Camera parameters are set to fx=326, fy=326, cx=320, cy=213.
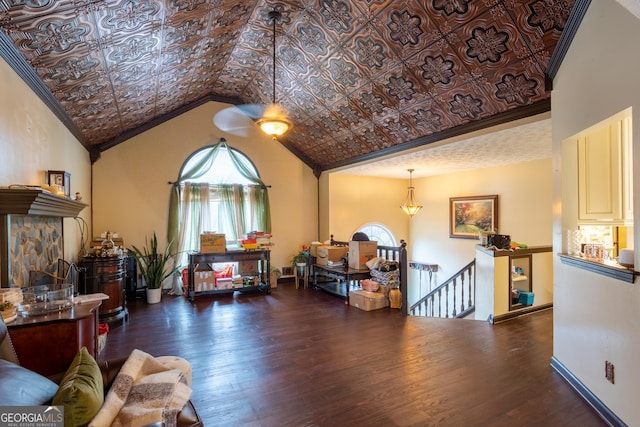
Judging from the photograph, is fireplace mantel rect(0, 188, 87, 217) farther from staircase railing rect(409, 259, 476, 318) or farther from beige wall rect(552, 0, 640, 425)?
staircase railing rect(409, 259, 476, 318)

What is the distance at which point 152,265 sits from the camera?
5.48 meters

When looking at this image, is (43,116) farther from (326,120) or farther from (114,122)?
(326,120)

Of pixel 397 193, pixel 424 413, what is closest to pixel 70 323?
pixel 424 413

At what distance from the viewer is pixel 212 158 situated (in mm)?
6500

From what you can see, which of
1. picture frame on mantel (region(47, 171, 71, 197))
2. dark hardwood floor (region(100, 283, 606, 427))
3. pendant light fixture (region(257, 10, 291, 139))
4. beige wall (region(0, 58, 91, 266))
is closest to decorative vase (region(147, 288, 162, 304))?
dark hardwood floor (region(100, 283, 606, 427))

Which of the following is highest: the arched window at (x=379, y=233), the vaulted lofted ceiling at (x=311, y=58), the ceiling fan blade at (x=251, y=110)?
the ceiling fan blade at (x=251, y=110)

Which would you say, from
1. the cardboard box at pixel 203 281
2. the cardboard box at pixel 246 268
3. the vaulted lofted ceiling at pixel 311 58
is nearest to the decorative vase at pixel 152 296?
the cardboard box at pixel 203 281

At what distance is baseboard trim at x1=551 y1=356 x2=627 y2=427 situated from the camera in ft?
7.36

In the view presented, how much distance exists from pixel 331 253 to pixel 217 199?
99.9 inches

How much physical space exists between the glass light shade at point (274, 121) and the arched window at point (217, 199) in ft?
9.42

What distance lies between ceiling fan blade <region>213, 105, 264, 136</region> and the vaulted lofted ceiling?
0.92m

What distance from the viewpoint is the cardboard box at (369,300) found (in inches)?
194

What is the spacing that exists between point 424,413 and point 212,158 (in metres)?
5.65

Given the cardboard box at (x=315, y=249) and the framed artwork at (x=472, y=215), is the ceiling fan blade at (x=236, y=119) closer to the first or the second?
the cardboard box at (x=315, y=249)
